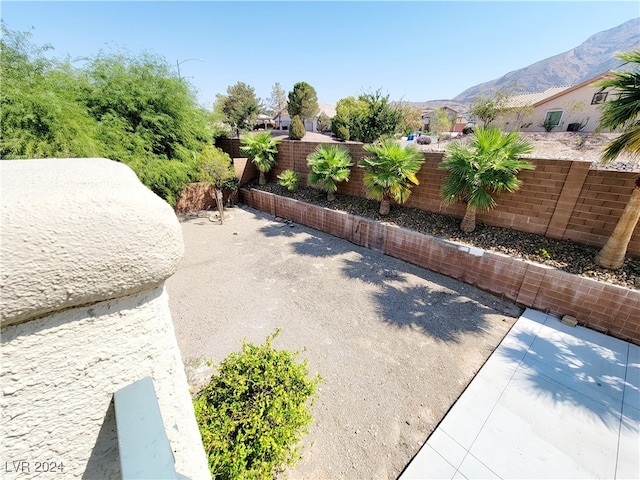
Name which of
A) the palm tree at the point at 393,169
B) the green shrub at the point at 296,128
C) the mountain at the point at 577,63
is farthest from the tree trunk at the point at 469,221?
the mountain at the point at 577,63

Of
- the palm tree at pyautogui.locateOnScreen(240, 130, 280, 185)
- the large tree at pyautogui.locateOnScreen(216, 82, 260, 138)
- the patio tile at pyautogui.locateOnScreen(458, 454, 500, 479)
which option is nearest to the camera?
the patio tile at pyautogui.locateOnScreen(458, 454, 500, 479)

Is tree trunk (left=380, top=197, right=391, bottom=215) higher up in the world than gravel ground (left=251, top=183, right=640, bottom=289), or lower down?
higher up

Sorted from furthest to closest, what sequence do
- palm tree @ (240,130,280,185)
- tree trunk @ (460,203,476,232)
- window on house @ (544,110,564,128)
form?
window on house @ (544,110,564,128)
palm tree @ (240,130,280,185)
tree trunk @ (460,203,476,232)

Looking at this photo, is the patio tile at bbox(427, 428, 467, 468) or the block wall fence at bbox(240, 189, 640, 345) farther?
the block wall fence at bbox(240, 189, 640, 345)

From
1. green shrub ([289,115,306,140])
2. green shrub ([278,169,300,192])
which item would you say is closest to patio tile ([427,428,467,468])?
green shrub ([278,169,300,192])

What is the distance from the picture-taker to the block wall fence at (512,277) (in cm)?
389

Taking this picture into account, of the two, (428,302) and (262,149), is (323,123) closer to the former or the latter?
(262,149)

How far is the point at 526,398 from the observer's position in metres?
3.05

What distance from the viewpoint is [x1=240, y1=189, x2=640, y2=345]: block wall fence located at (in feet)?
12.8

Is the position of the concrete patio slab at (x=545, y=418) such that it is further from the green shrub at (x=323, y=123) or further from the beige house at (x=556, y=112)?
the green shrub at (x=323, y=123)

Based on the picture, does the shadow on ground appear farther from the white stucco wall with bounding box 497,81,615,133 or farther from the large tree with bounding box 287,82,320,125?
the large tree with bounding box 287,82,320,125

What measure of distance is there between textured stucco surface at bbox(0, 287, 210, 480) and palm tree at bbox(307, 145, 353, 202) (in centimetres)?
708

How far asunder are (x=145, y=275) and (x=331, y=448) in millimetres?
2854

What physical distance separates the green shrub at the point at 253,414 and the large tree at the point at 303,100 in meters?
35.9
